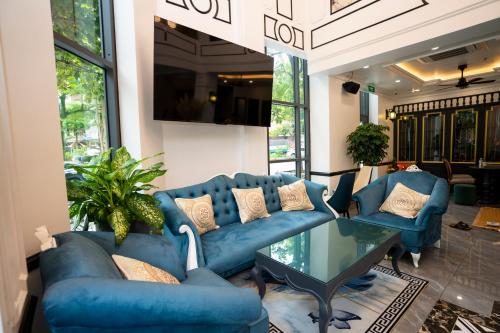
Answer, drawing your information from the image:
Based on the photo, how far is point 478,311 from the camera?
1.88 metres

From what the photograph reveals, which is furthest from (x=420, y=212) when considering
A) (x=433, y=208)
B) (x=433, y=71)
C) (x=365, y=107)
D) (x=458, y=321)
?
(x=433, y=71)

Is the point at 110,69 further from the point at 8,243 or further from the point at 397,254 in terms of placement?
the point at 397,254

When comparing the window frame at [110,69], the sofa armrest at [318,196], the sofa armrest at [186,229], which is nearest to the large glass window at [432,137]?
the sofa armrest at [318,196]

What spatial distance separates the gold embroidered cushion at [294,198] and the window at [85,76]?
208 cm

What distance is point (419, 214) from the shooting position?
265cm

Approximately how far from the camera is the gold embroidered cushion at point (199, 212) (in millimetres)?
2490

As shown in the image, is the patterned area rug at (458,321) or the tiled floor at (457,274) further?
the tiled floor at (457,274)

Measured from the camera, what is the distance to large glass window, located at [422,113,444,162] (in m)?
6.99

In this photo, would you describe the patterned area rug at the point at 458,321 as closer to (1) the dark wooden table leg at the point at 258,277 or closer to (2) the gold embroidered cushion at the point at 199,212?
(1) the dark wooden table leg at the point at 258,277

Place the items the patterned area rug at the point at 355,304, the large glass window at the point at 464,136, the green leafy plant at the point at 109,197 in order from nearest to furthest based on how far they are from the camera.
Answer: the green leafy plant at the point at 109,197 → the patterned area rug at the point at 355,304 → the large glass window at the point at 464,136

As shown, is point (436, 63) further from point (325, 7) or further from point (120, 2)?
point (120, 2)

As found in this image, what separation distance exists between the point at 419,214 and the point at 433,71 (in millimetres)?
5273

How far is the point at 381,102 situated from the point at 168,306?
753 centimetres

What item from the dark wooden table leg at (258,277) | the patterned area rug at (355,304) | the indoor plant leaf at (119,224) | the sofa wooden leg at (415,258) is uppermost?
the indoor plant leaf at (119,224)
